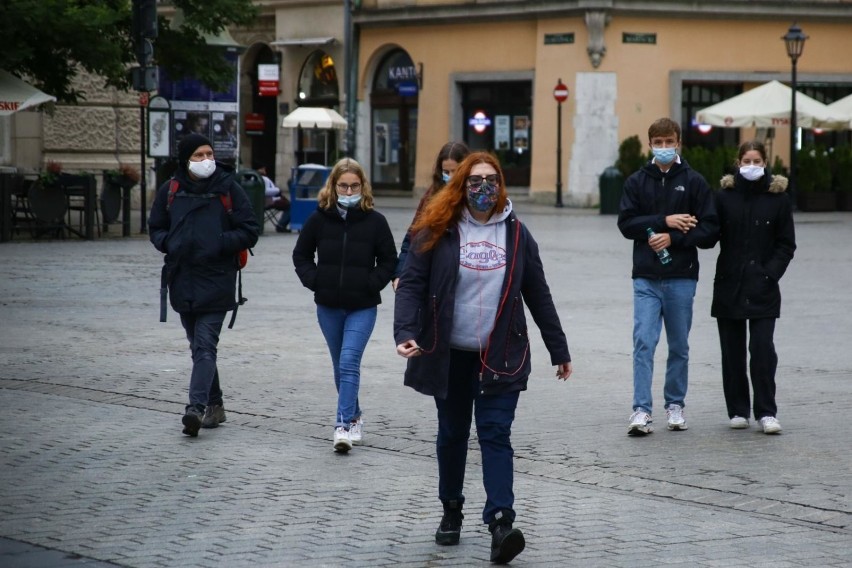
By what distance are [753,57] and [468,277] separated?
121 feet

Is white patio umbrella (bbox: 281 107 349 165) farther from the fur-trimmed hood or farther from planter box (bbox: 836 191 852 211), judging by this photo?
the fur-trimmed hood

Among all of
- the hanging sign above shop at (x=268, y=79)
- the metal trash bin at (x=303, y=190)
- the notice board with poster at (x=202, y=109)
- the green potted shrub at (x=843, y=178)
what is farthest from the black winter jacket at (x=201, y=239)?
the hanging sign above shop at (x=268, y=79)

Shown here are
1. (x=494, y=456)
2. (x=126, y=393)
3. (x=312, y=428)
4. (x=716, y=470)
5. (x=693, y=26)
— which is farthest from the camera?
(x=693, y=26)

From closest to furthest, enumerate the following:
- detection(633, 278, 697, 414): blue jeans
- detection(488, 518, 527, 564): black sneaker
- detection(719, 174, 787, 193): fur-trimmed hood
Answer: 1. detection(488, 518, 527, 564): black sneaker
2. detection(633, 278, 697, 414): blue jeans
3. detection(719, 174, 787, 193): fur-trimmed hood

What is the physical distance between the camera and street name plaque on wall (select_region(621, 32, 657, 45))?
1602 inches

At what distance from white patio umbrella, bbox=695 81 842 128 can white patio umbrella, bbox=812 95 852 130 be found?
49 millimetres

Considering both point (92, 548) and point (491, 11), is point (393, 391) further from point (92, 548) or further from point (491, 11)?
point (491, 11)

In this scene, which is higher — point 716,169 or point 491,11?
point 491,11

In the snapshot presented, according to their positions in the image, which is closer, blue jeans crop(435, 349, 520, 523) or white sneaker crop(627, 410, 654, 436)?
blue jeans crop(435, 349, 520, 523)

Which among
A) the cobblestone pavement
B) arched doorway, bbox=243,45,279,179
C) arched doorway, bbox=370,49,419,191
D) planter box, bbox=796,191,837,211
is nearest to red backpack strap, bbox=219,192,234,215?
the cobblestone pavement

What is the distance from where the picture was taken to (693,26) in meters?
41.4

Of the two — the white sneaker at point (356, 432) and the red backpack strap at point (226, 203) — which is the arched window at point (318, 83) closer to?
the red backpack strap at point (226, 203)

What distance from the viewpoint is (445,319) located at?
6.50 metres

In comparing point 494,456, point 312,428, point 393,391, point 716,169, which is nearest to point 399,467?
point 312,428
